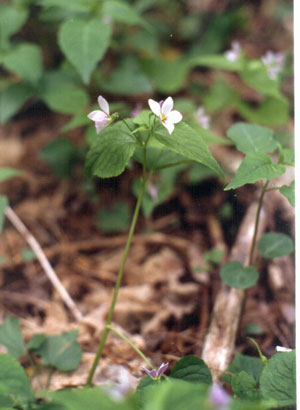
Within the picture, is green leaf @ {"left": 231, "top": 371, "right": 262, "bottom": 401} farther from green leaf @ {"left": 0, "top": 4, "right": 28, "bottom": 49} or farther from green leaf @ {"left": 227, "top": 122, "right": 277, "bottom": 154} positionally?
green leaf @ {"left": 0, "top": 4, "right": 28, "bottom": 49}

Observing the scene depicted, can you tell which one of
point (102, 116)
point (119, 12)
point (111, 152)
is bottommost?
point (111, 152)

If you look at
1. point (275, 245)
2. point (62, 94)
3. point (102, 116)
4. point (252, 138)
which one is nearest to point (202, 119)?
point (252, 138)

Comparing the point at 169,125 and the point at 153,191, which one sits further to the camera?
the point at 153,191

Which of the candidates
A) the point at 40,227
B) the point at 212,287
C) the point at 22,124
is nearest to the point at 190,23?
the point at 22,124

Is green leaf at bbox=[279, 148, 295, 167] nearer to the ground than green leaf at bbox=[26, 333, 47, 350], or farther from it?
farther from it

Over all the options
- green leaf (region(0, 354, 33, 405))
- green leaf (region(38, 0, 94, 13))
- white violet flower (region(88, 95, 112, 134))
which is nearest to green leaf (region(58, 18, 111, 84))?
green leaf (region(38, 0, 94, 13))

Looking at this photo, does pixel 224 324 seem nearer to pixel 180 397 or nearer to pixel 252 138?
pixel 252 138

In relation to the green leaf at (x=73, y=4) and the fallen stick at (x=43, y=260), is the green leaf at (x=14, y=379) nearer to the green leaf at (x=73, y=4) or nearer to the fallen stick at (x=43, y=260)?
the fallen stick at (x=43, y=260)
